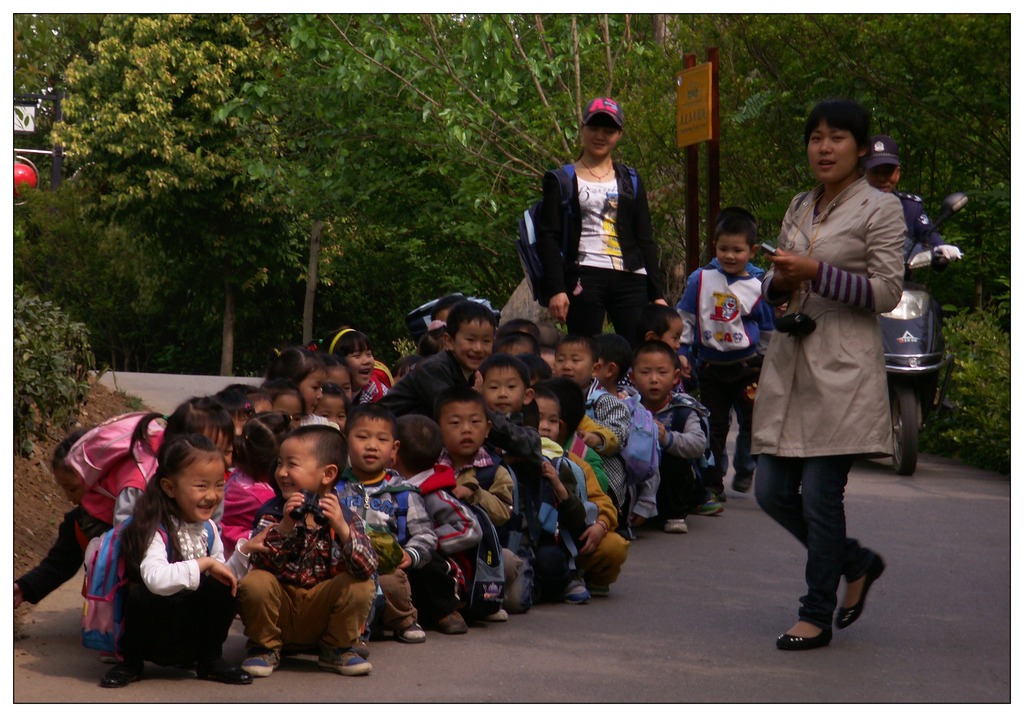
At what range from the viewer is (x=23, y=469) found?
866 centimetres

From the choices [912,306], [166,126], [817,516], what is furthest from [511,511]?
[166,126]

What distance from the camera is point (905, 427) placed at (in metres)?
11.1

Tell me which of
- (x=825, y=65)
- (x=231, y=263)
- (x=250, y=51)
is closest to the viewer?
(x=825, y=65)

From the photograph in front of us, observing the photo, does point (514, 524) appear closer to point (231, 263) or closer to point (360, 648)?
point (360, 648)

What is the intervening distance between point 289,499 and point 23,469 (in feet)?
12.6

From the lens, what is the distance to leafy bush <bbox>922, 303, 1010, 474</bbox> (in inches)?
451

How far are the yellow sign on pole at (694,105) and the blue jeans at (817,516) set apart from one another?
6387mm

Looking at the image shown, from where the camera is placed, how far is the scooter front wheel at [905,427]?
10977 millimetres

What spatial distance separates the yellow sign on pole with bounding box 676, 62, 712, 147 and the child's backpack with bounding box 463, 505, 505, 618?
21.3ft

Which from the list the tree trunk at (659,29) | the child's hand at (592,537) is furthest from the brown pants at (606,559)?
the tree trunk at (659,29)

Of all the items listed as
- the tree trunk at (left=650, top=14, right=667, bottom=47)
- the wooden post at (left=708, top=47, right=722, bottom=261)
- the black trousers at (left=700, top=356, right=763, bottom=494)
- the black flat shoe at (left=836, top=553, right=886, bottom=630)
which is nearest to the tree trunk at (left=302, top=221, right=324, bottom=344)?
the tree trunk at (left=650, top=14, right=667, bottom=47)

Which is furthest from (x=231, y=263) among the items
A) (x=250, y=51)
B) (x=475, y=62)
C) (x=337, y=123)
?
(x=475, y=62)

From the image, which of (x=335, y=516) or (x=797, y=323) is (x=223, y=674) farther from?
(x=797, y=323)

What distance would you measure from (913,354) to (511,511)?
532 cm
